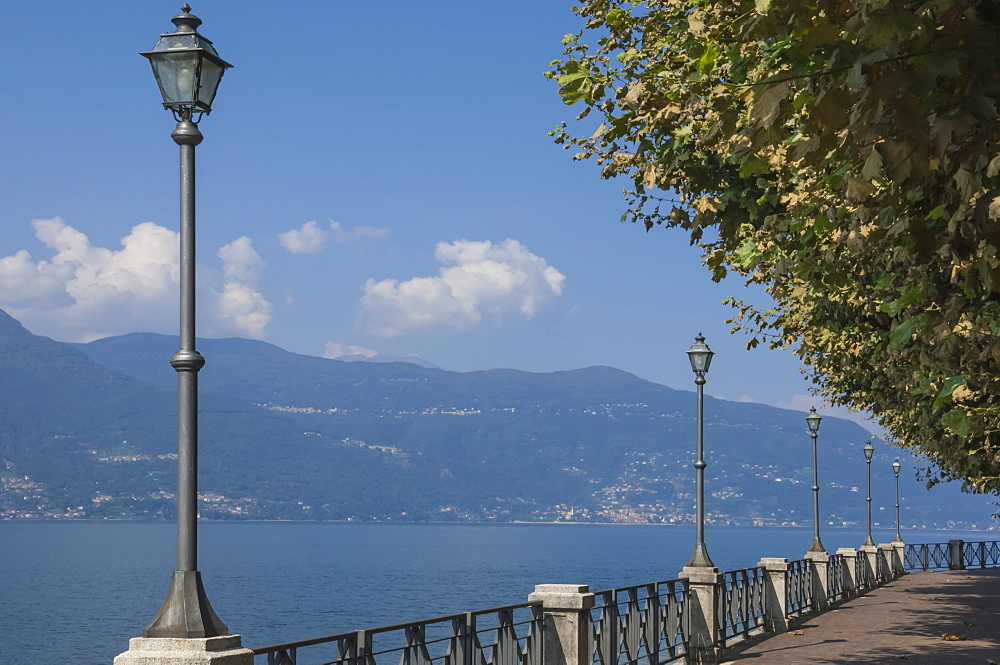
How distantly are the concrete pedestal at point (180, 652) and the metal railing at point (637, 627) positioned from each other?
6.66 metres

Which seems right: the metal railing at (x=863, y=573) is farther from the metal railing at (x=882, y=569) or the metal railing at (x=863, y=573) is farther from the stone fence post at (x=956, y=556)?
the stone fence post at (x=956, y=556)

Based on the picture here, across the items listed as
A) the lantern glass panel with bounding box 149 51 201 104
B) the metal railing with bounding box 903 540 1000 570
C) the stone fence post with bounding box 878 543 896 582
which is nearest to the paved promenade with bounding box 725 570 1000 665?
the stone fence post with bounding box 878 543 896 582

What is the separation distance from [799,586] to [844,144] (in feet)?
70.3

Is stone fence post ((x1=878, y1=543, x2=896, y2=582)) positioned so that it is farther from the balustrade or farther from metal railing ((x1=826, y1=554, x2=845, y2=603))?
the balustrade

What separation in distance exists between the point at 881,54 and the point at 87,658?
74756 millimetres

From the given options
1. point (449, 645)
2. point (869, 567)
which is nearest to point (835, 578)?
point (869, 567)

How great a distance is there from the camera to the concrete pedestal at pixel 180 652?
7191 millimetres

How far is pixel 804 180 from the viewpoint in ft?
34.7

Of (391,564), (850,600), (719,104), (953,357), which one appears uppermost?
(719,104)

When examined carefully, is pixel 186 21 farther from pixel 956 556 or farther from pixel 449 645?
pixel 956 556

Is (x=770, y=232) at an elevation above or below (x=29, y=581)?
above

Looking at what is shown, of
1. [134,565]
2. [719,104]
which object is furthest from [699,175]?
[134,565]

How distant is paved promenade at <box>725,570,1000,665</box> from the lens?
16969 millimetres

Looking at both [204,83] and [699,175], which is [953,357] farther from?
[204,83]
